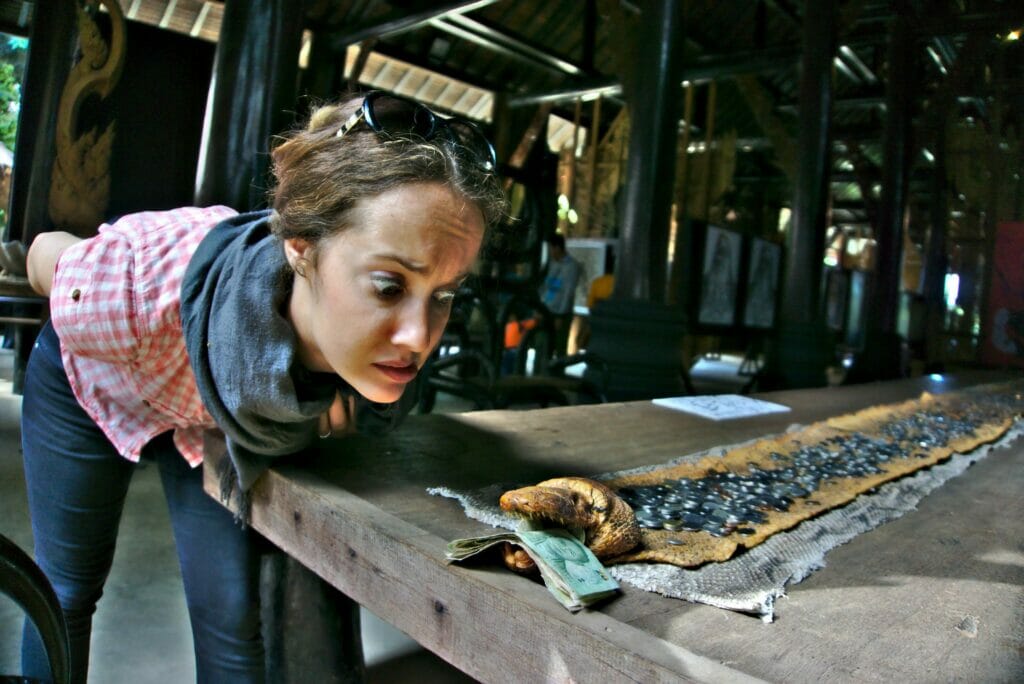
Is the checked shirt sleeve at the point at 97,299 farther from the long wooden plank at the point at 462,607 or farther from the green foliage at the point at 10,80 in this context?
the green foliage at the point at 10,80

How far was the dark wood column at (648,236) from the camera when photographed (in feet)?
11.7

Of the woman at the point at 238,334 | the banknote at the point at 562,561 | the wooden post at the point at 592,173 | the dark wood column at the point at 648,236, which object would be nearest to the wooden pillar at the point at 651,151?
the dark wood column at the point at 648,236

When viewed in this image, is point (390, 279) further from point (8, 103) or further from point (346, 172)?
point (8, 103)

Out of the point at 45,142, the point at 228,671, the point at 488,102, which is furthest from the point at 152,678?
the point at 488,102

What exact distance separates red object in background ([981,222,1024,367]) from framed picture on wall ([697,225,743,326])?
13.0 ft

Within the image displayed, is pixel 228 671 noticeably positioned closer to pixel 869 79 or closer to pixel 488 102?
pixel 488 102

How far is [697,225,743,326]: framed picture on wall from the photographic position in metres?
5.62

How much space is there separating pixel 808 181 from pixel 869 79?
3.62 metres

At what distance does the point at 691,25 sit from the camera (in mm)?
6965

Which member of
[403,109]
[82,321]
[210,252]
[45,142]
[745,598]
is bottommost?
[745,598]

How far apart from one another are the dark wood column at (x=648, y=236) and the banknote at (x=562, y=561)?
2831 mm

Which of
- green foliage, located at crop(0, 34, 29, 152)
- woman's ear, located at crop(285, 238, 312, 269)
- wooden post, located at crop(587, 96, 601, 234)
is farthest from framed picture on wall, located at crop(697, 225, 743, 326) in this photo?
woman's ear, located at crop(285, 238, 312, 269)

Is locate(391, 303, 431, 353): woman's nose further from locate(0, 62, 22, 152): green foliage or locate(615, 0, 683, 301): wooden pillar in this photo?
locate(0, 62, 22, 152): green foliage

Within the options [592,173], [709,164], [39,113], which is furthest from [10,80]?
[709,164]
